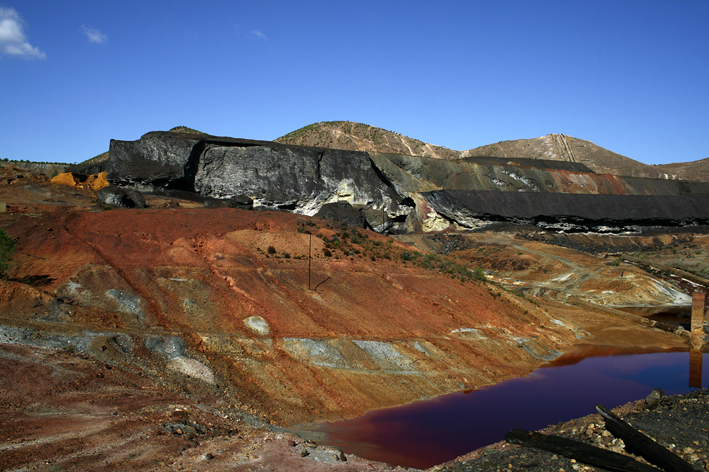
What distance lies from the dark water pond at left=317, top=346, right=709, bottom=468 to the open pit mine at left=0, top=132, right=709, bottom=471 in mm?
776

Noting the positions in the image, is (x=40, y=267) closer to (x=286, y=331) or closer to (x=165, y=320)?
(x=165, y=320)

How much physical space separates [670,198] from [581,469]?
66318 millimetres

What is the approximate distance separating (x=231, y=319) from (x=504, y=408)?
30.2ft

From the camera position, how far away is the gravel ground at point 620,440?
335 inches

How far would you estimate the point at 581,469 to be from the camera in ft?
26.7

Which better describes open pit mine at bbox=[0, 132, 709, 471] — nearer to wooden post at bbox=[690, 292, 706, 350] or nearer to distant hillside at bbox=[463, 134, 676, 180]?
wooden post at bbox=[690, 292, 706, 350]

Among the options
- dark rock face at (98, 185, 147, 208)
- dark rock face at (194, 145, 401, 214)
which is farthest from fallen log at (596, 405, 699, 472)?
dark rock face at (194, 145, 401, 214)

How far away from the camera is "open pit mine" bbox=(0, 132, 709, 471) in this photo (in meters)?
9.17

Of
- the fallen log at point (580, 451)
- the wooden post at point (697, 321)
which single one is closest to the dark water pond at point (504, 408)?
the fallen log at point (580, 451)

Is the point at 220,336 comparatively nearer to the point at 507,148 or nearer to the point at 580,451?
the point at 580,451

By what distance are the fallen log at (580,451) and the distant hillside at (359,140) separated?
86.2 m

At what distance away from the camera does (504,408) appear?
14.4 meters

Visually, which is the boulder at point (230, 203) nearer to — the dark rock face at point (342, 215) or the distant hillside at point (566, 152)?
the dark rock face at point (342, 215)

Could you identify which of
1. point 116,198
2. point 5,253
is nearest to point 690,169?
point 116,198
